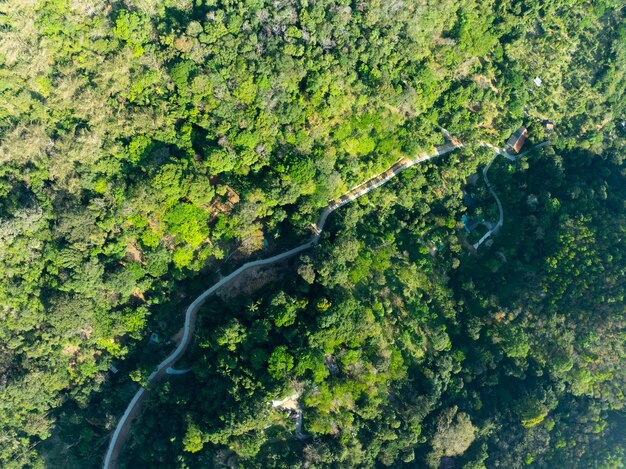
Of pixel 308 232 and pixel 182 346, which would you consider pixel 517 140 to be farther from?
pixel 182 346

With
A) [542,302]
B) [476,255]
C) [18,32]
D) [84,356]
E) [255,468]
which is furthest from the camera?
[476,255]

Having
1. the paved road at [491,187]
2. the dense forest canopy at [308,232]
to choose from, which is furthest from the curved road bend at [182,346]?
the paved road at [491,187]

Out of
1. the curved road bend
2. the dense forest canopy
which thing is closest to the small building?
the dense forest canopy

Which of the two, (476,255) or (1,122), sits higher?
(1,122)

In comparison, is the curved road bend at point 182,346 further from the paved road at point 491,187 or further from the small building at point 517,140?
the small building at point 517,140

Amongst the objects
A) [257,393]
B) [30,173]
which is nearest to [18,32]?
[30,173]

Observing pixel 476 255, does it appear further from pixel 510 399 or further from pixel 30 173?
pixel 30 173
